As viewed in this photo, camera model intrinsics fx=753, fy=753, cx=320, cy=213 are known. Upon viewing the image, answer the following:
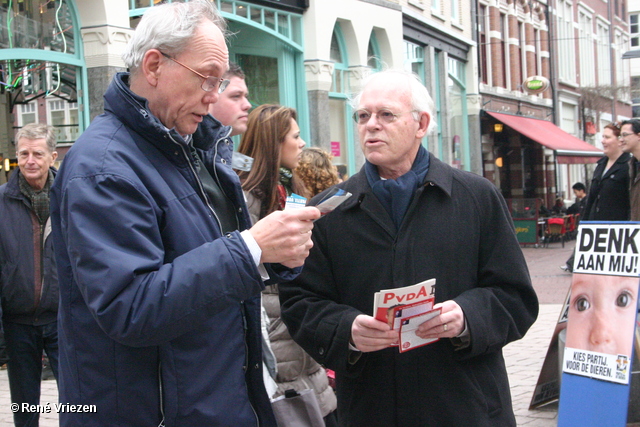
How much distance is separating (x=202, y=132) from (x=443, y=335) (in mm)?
999

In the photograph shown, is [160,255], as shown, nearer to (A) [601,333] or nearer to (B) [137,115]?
(B) [137,115]

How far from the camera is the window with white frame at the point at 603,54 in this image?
41.5m

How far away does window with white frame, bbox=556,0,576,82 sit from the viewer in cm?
3425

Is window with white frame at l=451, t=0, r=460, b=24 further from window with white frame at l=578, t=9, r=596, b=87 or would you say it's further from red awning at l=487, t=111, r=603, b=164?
window with white frame at l=578, t=9, r=596, b=87

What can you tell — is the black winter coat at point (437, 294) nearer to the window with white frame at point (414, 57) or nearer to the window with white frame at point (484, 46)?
the window with white frame at point (414, 57)

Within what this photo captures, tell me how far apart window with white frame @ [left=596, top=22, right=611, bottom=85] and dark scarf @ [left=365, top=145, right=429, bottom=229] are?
1649 inches

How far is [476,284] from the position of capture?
2.69 meters

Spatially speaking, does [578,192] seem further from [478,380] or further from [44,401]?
[478,380]

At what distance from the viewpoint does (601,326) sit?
14.8 ft

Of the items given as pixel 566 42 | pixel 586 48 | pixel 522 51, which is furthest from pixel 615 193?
pixel 586 48

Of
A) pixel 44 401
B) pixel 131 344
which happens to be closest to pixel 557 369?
pixel 44 401

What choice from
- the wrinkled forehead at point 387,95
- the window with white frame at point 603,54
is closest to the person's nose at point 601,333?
the wrinkled forehead at point 387,95

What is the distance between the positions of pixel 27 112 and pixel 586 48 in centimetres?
3494

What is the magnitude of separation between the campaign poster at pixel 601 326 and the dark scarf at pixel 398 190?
225 cm
